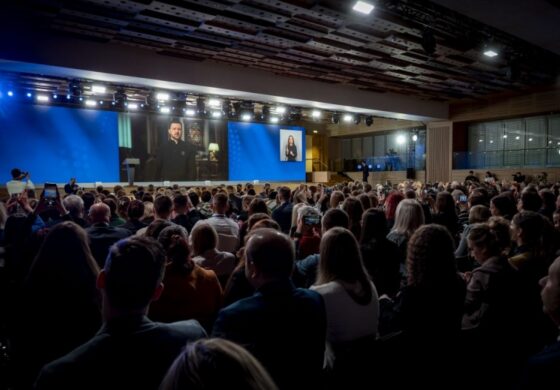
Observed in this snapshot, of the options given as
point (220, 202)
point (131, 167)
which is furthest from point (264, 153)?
point (220, 202)

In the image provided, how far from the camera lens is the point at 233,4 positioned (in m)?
6.13

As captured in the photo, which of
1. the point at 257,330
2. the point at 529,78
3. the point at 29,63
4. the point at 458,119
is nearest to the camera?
the point at 257,330

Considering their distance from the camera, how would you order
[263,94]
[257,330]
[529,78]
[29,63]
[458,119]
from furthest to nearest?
[458,119], [529,78], [263,94], [29,63], [257,330]

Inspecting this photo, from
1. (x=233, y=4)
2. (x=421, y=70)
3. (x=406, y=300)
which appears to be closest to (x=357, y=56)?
(x=421, y=70)

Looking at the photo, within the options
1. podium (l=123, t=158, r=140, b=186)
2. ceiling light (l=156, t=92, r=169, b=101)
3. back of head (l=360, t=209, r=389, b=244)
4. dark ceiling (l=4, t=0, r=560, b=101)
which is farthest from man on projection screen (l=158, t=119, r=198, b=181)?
back of head (l=360, t=209, r=389, b=244)

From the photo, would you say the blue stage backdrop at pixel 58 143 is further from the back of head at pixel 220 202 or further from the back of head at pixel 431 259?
the back of head at pixel 431 259

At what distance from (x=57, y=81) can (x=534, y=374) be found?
40.4 feet

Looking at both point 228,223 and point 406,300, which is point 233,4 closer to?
point 228,223

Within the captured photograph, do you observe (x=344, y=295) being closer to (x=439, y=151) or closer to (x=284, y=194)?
(x=284, y=194)

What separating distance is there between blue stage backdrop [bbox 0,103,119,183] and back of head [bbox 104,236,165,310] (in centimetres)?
1334

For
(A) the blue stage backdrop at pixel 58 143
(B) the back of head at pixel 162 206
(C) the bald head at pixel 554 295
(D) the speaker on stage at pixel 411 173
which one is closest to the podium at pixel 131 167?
(A) the blue stage backdrop at pixel 58 143

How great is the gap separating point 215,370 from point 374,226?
8.94 feet

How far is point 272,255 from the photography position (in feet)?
5.48

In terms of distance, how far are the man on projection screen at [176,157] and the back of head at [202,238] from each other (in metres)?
13.0
